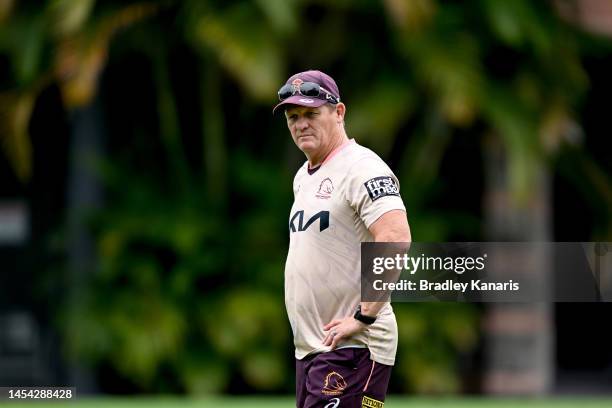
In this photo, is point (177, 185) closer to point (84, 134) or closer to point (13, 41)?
point (84, 134)

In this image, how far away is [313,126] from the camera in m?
5.58

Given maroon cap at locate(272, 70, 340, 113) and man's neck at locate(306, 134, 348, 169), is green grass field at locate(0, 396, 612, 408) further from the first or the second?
maroon cap at locate(272, 70, 340, 113)

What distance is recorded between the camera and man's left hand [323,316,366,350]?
5398 millimetres

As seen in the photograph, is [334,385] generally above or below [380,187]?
below

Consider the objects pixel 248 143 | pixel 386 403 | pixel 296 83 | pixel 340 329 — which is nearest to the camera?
pixel 340 329

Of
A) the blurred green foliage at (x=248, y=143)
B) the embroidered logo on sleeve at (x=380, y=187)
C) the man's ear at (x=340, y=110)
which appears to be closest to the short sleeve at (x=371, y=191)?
the embroidered logo on sleeve at (x=380, y=187)

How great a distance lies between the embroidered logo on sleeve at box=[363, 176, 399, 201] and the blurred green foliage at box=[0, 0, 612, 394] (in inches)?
313

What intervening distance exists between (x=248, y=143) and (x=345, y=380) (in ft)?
33.6

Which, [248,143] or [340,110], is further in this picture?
[248,143]

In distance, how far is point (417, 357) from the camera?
1459 centimetres

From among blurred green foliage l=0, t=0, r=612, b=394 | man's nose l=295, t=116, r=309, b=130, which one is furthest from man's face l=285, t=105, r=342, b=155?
blurred green foliage l=0, t=0, r=612, b=394

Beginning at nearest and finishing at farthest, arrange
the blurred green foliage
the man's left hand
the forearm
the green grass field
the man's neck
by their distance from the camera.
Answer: the forearm → the man's left hand → the man's neck → the green grass field → the blurred green foliage

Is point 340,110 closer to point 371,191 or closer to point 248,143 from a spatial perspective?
point 371,191

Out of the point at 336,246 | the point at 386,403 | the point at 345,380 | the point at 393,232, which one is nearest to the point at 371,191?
the point at 393,232
